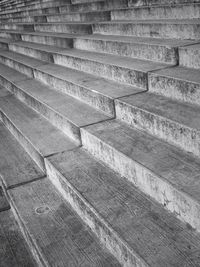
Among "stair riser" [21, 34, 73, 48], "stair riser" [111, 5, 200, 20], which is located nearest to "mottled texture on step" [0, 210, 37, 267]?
"stair riser" [111, 5, 200, 20]

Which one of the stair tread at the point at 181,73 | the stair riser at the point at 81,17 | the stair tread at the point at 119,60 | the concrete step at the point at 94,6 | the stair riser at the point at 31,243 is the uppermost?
the concrete step at the point at 94,6

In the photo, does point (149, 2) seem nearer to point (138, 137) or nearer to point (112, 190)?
point (138, 137)

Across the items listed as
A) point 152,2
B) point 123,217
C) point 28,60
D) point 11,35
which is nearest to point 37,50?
point 28,60

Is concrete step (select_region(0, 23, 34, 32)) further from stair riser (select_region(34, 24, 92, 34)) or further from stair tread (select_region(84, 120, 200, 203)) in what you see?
stair tread (select_region(84, 120, 200, 203))

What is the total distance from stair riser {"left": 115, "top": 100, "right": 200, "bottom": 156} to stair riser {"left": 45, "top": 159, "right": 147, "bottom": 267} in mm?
765

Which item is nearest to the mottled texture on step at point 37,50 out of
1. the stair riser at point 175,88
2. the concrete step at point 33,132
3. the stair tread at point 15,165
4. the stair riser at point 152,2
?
the concrete step at point 33,132

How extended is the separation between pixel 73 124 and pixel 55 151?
0.31 metres

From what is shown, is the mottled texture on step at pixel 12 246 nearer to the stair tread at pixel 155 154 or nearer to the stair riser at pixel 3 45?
the stair tread at pixel 155 154

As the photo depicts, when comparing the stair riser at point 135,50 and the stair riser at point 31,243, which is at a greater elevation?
the stair riser at point 135,50

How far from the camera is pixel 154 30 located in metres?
3.76

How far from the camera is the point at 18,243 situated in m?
2.47

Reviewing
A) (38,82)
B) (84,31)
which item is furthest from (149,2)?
(38,82)

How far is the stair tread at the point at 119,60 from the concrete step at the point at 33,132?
980mm

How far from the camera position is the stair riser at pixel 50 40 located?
515cm
